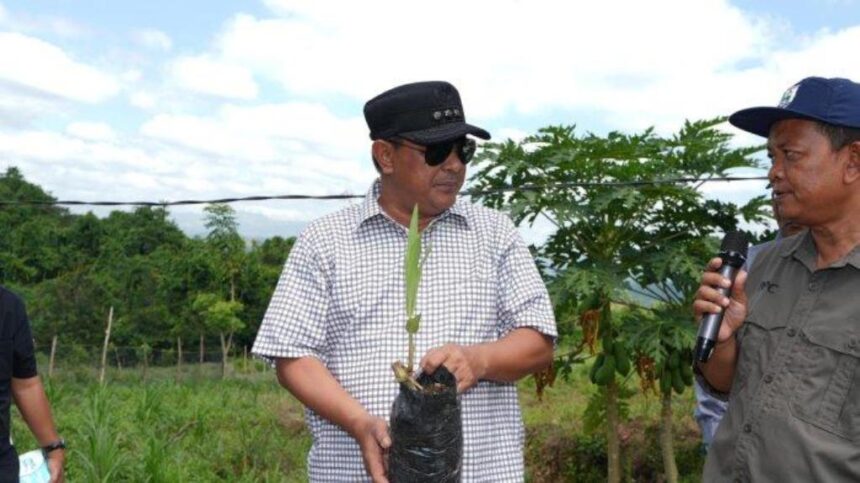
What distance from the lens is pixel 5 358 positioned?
8.97 feet

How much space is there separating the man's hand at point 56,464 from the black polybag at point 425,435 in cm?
181

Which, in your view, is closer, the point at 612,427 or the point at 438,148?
the point at 438,148

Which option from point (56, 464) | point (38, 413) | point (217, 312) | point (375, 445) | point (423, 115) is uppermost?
point (423, 115)

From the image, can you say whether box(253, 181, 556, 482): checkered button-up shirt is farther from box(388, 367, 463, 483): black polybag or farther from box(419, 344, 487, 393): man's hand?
box(388, 367, 463, 483): black polybag

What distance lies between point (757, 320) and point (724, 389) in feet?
0.69

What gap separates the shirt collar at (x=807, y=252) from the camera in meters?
1.76

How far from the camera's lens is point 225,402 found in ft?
29.5

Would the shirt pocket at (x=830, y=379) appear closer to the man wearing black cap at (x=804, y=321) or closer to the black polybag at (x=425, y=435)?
the man wearing black cap at (x=804, y=321)

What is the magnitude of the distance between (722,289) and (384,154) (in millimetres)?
792

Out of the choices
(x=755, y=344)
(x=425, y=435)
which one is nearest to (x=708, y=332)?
(x=755, y=344)

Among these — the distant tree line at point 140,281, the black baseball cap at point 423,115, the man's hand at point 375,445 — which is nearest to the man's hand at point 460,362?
the man's hand at point 375,445

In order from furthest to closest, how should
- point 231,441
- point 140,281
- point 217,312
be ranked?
point 140,281, point 217,312, point 231,441

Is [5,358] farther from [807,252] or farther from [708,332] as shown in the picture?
[807,252]

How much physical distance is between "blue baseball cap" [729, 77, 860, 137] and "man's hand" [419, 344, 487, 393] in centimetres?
77
